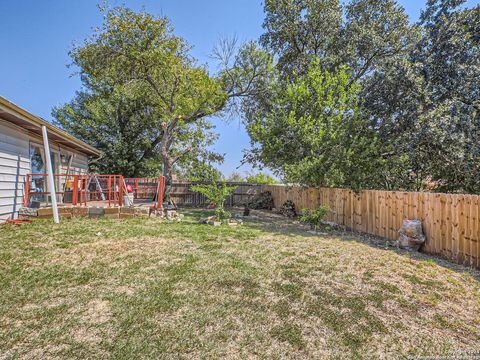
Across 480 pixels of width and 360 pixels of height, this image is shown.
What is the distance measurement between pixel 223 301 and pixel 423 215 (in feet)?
16.1

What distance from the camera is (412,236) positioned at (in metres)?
5.65

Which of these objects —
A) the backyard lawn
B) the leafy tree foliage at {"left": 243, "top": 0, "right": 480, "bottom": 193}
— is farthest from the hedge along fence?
the leafy tree foliage at {"left": 243, "top": 0, "right": 480, "bottom": 193}

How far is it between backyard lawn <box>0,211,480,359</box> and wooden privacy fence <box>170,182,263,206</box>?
966cm

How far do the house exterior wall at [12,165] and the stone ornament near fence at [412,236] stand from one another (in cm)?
890

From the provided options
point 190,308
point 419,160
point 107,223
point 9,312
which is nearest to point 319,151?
point 419,160

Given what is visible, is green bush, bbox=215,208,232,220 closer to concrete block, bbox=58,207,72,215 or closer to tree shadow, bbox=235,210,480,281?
tree shadow, bbox=235,210,480,281

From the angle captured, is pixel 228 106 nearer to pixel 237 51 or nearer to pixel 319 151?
pixel 237 51

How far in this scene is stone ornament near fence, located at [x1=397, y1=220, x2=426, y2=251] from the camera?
220 inches

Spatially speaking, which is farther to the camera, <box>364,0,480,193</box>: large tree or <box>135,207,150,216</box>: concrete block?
<box>135,207,150,216</box>: concrete block

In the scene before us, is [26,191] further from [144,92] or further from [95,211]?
[144,92]

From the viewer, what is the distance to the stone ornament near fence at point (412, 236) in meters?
5.59

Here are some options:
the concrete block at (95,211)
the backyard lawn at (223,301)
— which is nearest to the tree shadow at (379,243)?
the backyard lawn at (223,301)

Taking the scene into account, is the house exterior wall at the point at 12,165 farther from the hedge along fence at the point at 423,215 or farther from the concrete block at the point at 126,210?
the hedge along fence at the point at 423,215

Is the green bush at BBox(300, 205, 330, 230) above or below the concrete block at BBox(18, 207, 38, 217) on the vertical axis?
below
